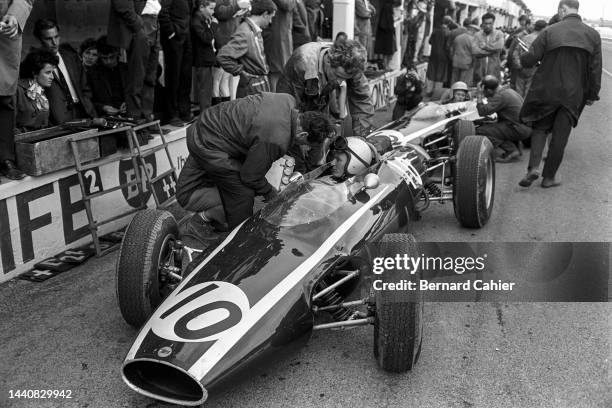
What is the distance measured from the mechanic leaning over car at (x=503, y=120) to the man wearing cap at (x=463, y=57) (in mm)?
4862

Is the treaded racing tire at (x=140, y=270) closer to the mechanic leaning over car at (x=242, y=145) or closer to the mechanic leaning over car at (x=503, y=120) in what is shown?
the mechanic leaning over car at (x=242, y=145)

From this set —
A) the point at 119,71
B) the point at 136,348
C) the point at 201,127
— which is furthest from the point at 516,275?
the point at 119,71

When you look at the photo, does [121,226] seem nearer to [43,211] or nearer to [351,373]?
[43,211]

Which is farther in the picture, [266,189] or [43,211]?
[43,211]

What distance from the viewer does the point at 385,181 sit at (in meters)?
4.82

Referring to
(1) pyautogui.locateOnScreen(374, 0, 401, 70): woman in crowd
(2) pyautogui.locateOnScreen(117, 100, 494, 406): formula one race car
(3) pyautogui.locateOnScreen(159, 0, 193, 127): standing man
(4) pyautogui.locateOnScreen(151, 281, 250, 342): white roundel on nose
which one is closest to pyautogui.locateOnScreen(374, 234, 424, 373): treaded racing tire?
(2) pyautogui.locateOnScreen(117, 100, 494, 406): formula one race car

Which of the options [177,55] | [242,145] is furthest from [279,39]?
[242,145]

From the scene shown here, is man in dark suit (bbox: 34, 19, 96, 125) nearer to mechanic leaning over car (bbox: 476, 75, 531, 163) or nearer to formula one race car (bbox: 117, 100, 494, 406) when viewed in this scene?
formula one race car (bbox: 117, 100, 494, 406)

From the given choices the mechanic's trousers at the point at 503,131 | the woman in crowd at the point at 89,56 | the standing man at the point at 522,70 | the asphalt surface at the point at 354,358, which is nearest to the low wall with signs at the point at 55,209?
the asphalt surface at the point at 354,358

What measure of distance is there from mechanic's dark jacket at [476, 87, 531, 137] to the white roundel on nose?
5.51 metres

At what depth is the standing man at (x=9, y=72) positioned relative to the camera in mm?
4750

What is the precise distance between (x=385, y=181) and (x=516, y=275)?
1.26 metres

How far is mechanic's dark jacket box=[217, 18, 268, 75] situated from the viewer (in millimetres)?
6629

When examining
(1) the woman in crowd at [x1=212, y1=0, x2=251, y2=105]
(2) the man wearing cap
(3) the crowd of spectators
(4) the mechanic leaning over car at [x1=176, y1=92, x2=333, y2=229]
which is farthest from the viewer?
(2) the man wearing cap
